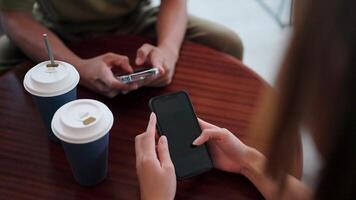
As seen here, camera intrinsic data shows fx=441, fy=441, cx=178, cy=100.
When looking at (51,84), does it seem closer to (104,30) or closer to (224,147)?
Answer: (224,147)

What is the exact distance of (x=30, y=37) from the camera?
42.4 inches

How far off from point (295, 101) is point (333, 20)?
0.29 feet

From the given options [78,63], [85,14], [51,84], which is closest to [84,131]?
[51,84]

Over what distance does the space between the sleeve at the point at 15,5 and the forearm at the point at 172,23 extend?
1.11 ft

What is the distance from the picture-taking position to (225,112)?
0.93m

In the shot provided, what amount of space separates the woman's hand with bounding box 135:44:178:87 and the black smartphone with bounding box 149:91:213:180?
0.37ft

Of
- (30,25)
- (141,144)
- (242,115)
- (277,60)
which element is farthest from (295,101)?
(30,25)

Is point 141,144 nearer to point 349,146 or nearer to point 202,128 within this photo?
point 202,128

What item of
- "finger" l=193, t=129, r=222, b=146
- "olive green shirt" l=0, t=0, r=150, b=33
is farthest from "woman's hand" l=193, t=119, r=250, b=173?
"olive green shirt" l=0, t=0, r=150, b=33

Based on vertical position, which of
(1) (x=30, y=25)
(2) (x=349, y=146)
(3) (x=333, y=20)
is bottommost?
(1) (x=30, y=25)

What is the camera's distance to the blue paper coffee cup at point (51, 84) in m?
0.75

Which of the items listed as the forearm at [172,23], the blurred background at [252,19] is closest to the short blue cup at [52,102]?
the forearm at [172,23]

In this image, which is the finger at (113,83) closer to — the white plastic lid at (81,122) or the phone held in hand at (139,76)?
the phone held in hand at (139,76)

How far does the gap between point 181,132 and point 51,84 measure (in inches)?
9.8
